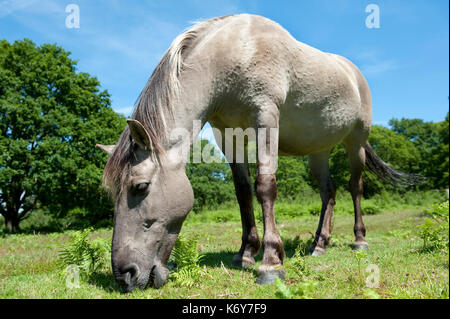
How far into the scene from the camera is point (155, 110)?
284cm

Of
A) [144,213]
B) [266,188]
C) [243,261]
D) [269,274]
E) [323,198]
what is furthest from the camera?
[323,198]

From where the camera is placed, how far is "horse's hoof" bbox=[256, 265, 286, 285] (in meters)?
2.73

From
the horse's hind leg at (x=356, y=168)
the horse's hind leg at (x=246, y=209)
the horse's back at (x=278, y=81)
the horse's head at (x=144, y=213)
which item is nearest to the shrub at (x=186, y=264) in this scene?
the horse's head at (x=144, y=213)

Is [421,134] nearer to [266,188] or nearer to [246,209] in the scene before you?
[246,209]

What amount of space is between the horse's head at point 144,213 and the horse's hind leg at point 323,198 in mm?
2918

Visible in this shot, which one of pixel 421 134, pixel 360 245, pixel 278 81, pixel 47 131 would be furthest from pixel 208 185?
pixel 421 134

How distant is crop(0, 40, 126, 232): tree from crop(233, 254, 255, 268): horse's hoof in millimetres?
14334

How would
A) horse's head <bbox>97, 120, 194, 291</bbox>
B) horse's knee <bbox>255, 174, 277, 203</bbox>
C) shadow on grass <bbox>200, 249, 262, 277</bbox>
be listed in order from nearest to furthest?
horse's head <bbox>97, 120, 194, 291</bbox>
horse's knee <bbox>255, 174, 277, 203</bbox>
shadow on grass <bbox>200, 249, 262, 277</bbox>

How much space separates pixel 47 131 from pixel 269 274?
58.1 feet

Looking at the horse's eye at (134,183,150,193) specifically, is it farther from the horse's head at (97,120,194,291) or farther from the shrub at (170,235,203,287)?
the shrub at (170,235,203,287)

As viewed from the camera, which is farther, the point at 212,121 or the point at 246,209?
the point at 246,209

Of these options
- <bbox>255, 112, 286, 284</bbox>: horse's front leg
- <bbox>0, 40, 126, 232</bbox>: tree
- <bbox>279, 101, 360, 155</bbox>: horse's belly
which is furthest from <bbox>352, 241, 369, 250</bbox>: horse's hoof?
<bbox>0, 40, 126, 232</bbox>: tree

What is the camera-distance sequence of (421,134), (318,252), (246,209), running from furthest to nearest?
(421,134), (318,252), (246,209)

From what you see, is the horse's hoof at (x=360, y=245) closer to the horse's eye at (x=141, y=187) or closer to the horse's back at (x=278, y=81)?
the horse's back at (x=278, y=81)
